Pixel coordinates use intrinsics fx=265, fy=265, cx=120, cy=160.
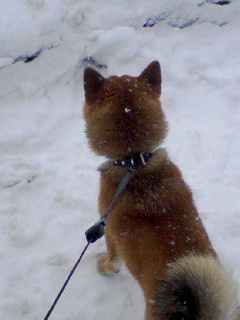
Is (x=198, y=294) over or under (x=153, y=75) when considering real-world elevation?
under

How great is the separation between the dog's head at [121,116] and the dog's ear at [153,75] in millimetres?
26

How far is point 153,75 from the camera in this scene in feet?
7.00

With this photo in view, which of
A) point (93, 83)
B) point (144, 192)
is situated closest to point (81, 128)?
point (93, 83)

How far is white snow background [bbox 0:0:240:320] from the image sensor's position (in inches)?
103

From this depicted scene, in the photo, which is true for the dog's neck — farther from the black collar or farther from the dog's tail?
the dog's tail

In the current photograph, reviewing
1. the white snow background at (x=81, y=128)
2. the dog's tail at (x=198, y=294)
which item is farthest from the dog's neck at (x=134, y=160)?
the dog's tail at (x=198, y=294)

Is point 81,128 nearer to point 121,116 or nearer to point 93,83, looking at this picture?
point 93,83

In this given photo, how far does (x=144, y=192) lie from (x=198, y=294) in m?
0.80

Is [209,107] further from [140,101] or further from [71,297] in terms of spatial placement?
[71,297]

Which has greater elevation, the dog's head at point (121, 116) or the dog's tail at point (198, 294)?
the dog's head at point (121, 116)

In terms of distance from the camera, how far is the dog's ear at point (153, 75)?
212 centimetres

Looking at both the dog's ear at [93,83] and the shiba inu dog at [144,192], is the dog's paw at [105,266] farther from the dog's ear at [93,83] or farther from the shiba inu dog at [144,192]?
the dog's ear at [93,83]

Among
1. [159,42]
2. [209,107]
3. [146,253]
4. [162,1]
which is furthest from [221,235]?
[162,1]

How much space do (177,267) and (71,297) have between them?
161 cm
